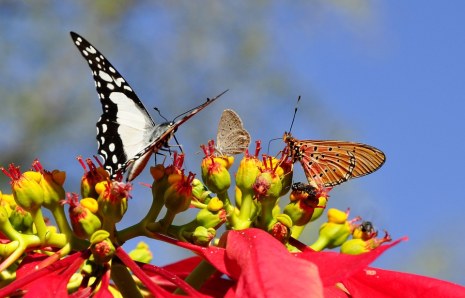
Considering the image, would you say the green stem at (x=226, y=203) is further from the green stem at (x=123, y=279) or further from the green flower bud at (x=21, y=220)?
the green flower bud at (x=21, y=220)

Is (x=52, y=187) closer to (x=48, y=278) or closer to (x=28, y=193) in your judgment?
(x=28, y=193)

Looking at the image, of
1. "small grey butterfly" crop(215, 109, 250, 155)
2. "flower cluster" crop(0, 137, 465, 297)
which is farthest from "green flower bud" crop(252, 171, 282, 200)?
"small grey butterfly" crop(215, 109, 250, 155)

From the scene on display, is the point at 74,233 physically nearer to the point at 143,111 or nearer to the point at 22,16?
the point at 143,111

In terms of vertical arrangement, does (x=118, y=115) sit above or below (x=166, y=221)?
above

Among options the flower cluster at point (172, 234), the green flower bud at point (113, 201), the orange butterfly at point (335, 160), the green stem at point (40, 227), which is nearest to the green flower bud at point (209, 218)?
the flower cluster at point (172, 234)

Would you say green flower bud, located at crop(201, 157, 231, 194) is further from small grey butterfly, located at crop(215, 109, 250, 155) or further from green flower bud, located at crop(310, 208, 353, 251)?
green flower bud, located at crop(310, 208, 353, 251)

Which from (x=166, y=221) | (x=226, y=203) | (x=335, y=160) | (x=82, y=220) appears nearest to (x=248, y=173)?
(x=226, y=203)
